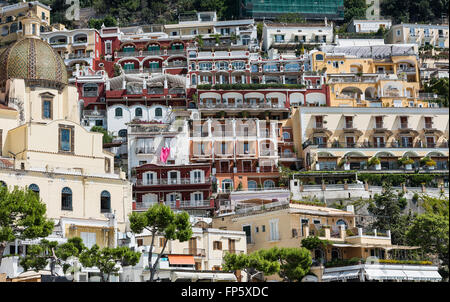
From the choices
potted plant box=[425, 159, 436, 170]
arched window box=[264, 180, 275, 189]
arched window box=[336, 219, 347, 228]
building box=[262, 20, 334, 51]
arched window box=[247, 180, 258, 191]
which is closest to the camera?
arched window box=[336, 219, 347, 228]

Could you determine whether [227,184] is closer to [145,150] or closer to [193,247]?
[145,150]

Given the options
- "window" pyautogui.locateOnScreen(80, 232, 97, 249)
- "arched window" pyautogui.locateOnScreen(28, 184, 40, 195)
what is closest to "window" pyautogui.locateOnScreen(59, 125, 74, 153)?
"arched window" pyautogui.locateOnScreen(28, 184, 40, 195)

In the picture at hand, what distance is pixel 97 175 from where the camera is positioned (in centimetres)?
5547

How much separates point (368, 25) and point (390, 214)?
55267 mm

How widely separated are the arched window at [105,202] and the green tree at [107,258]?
42.5 ft

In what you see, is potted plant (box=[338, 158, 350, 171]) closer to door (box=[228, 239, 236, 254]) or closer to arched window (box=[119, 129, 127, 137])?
arched window (box=[119, 129, 127, 137])

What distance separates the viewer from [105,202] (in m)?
55.4

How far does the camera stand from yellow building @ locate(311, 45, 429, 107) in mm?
81775

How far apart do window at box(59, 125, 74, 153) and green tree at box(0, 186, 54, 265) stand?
13187 millimetres

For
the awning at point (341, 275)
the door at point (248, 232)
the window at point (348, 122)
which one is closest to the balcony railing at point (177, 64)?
the window at point (348, 122)

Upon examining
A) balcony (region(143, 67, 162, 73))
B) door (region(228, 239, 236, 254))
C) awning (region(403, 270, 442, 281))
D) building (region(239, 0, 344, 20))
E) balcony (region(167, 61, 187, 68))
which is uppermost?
building (region(239, 0, 344, 20))

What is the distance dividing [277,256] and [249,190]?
72.2 feet
